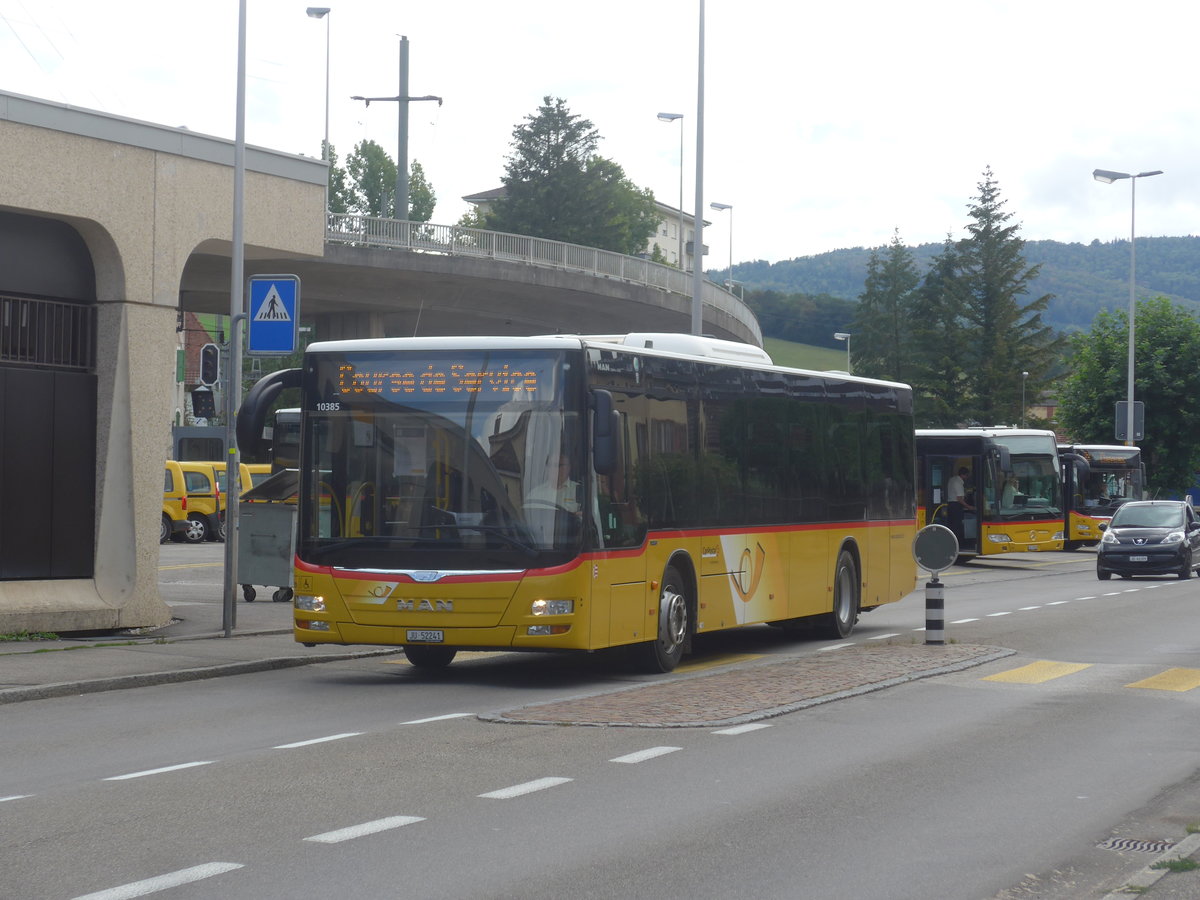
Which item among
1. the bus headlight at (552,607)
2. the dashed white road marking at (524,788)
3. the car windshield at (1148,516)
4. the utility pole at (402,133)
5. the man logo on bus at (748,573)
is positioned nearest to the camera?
the dashed white road marking at (524,788)

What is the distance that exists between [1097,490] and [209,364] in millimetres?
35762

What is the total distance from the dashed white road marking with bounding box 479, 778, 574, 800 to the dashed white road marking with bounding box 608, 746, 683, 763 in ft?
2.71

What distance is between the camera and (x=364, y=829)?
24.6 ft

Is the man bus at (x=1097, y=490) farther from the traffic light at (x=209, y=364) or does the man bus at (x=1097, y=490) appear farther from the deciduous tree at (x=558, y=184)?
the deciduous tree at (x=558, y=184)

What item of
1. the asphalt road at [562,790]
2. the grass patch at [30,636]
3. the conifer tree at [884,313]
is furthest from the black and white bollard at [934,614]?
the conifer tree at [884,313]

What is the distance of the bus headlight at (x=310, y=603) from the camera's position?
13.9 m

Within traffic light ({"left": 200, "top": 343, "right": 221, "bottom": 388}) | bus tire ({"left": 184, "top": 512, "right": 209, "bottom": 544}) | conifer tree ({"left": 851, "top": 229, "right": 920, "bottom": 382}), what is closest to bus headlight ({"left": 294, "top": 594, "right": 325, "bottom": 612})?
traffic light ({"left": 200, "top": 343, "right": 221, "bottom": 388})

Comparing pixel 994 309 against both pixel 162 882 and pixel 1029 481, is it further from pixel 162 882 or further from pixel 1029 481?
pixel 162 882

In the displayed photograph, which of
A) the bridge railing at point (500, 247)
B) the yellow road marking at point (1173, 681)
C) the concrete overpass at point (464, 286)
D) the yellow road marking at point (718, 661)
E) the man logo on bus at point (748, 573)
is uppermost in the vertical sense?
the bridge railing at point (500, 247)

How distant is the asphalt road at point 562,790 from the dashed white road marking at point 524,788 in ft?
0.08

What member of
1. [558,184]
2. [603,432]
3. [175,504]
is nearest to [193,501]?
[175,504]

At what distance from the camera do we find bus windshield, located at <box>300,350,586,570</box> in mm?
13391

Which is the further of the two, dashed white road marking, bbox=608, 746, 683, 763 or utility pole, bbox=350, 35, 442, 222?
utility pole, bbox=350, 35, 442, 222

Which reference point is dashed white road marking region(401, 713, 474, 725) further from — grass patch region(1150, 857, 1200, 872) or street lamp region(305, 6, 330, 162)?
street lamp region(305, 6, 330, 162)
